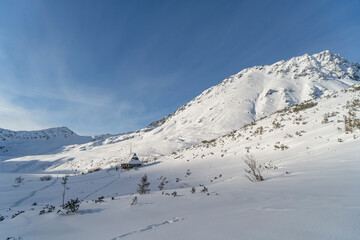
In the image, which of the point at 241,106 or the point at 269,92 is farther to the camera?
the point at 269,92

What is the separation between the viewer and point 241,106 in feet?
147

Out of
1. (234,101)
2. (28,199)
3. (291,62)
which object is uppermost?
(291,62)

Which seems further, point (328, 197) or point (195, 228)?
point (328, 197)

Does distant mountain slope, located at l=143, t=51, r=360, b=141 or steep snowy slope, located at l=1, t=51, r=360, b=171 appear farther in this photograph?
distant mountain slope, located at l=143, t=51, r=360, b=141

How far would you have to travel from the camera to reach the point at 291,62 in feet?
223

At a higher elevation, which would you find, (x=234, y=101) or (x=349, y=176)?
(x=234, y=101)

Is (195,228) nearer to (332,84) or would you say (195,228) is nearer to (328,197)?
(328,197)

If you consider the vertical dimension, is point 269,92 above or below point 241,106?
above

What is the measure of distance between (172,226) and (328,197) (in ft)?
8.20

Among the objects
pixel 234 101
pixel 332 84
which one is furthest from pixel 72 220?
pixel 332 84

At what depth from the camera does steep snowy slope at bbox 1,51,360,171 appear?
37.1m

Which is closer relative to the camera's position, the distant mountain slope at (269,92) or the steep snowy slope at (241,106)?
the steep snowy slope at (241,106)

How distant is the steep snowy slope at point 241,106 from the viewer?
37.1m

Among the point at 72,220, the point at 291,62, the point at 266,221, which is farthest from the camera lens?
the point at 291,62
